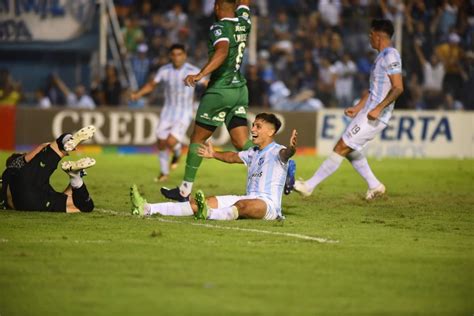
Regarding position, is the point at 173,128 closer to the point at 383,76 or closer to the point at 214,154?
the point at 383,76

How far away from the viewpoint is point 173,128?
60.9ft

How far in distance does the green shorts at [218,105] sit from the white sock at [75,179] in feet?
6.48

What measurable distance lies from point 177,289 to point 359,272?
5.27 ft

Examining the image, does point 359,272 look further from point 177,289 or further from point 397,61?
point 397,61

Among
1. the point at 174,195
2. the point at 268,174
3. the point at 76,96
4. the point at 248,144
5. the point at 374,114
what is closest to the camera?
the point at 268,174

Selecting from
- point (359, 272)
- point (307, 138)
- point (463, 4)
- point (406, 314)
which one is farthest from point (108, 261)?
point (463, 4)

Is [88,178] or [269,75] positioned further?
[269,75]

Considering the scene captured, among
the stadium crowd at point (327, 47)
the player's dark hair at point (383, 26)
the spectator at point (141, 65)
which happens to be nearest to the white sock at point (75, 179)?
the player's dark hair at point (383, 26)

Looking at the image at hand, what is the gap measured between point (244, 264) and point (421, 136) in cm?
1727

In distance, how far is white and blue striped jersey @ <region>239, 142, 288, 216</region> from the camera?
11.3 m

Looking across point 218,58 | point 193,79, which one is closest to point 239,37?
point 218,58

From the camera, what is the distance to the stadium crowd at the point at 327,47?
2609 centimetres

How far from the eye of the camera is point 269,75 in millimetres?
26375

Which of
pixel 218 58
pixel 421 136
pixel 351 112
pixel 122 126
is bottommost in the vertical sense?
pixel 122 126
